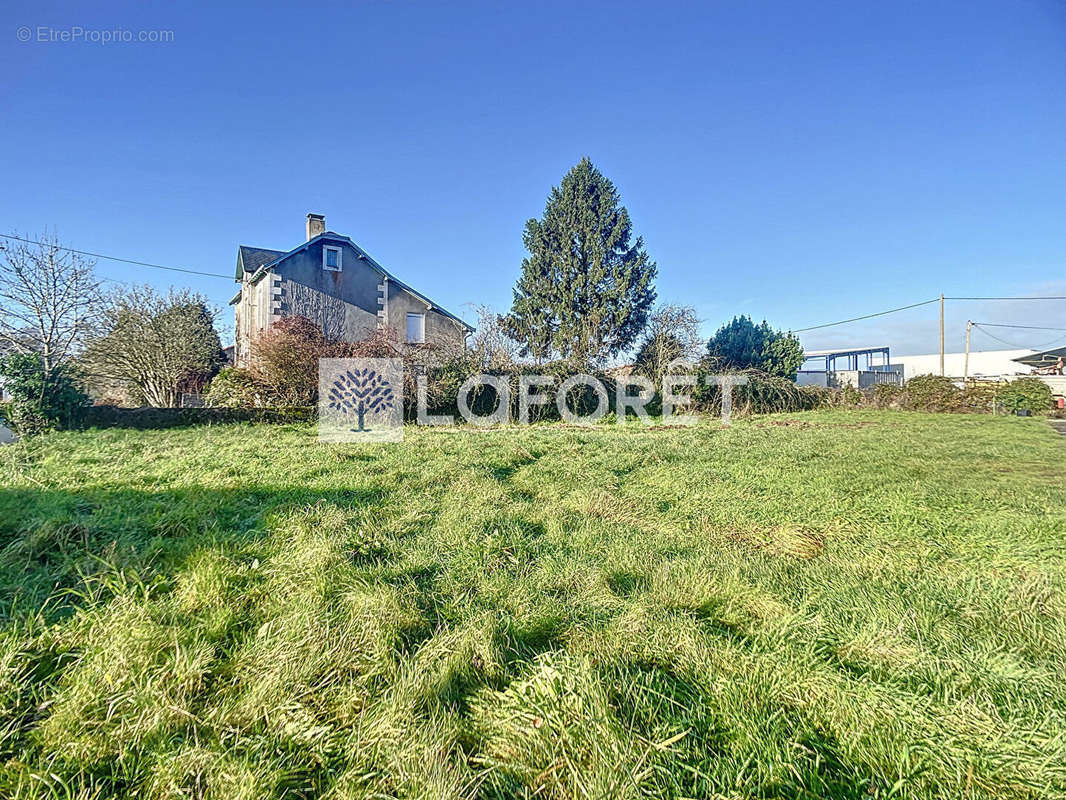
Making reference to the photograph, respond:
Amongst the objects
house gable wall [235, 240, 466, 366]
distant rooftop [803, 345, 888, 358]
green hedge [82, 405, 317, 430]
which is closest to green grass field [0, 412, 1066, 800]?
green hedge [82, 405, 317, 430]

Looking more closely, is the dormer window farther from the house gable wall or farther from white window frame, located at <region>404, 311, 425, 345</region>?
white window frame, located at <region>404, 311, 425, 345</region>

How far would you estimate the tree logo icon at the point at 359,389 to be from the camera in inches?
442

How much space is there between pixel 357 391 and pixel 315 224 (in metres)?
10.2

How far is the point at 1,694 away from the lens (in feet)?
5.25

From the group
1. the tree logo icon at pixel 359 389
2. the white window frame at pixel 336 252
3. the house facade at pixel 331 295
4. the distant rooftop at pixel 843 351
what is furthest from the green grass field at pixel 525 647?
the distant rooftop at pixel 843 351

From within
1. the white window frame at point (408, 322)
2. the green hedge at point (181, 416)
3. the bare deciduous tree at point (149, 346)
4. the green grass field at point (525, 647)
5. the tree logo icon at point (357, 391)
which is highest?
the white window frame at point (408, 322)

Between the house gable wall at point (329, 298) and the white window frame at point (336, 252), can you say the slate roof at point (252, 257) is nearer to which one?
the house gable wall at point (329, 298)

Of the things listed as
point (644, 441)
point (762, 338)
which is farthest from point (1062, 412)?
point (644, 441)

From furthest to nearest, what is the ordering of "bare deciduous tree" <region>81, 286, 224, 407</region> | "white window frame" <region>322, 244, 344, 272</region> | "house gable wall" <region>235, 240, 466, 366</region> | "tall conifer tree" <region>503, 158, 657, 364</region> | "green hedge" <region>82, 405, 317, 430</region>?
"tall conifer tree" <region>503, 158, 657, 364</region> → "white window frame" <region>322, 244, 344, 272</region> → "house gable wall" <region>235, 240, 466, 366</region> → "bare deciduous tree" <region>81, 286, 224, 407</region> → "green hedge" <region>82, 405, 317, 430</region>

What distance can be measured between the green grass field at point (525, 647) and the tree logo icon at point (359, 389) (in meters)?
7.50

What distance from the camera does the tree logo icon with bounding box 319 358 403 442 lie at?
11227 mm

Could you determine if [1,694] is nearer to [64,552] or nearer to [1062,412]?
[64,552]

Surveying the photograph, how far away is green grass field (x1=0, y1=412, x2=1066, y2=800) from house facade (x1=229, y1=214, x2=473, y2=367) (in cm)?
1163

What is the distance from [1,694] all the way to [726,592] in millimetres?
2970
